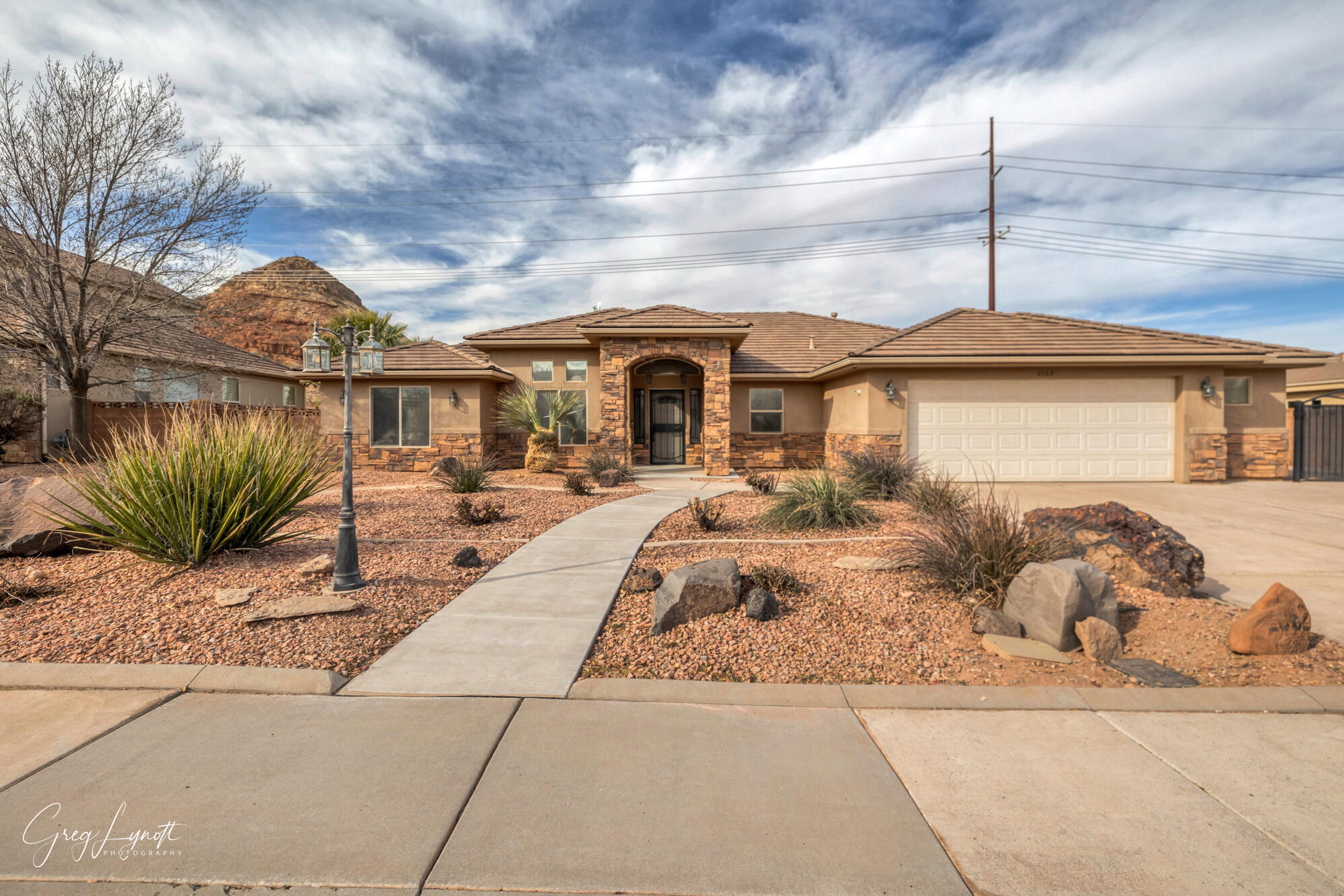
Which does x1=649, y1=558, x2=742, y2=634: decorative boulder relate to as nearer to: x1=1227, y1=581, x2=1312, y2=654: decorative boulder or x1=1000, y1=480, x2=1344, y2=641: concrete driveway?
x1=1227, y1=581, x2=1312, y2=654: decorative boulder

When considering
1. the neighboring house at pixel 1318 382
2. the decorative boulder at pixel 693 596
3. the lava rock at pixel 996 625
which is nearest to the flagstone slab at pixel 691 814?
the decorative boulder at pixel 693 596

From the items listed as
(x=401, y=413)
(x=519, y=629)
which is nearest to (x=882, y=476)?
(x=519, y=629)

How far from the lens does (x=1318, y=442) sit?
50.7 feet

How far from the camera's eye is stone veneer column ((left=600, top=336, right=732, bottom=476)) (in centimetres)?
1534

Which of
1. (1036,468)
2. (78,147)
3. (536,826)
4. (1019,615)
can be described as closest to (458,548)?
(536,826)

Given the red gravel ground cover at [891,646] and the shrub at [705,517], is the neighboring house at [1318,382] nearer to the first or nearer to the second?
the red gravel ground cover at [891,646]

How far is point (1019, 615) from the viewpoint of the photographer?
457cm

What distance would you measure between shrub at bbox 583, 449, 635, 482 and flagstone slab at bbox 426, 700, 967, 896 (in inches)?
390

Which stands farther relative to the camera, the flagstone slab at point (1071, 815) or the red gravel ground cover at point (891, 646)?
the red gravel ground cover at point (891, 646)

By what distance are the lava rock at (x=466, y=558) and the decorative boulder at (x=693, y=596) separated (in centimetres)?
234

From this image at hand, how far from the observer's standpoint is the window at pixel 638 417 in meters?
18.0

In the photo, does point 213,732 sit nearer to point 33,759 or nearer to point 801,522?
point 33,759

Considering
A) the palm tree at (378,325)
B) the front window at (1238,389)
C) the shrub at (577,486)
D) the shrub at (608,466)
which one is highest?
the palm tree at (378,325)

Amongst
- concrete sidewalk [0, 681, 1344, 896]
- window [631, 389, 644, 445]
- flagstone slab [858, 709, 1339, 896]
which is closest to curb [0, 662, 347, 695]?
concrete sidewalk [0, 681, 1344, 896]
